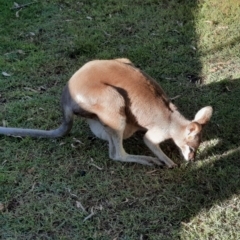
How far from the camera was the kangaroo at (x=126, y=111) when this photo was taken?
341cm

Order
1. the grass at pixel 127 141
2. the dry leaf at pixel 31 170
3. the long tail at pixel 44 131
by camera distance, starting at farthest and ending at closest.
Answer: the long tail at pixel 44 131 < the dry leaf at pixel 31 170 < the grass at pixel 127 141

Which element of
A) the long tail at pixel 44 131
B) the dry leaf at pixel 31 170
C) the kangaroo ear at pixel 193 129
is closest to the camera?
the kangaroo ear at pixel 193 129

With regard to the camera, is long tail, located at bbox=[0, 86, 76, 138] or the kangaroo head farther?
long tail, located at bbox=[0, 86, 76, 138]

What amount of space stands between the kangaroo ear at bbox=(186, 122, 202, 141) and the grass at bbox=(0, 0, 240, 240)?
272 mm

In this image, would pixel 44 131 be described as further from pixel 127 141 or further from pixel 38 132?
pixel 127 141

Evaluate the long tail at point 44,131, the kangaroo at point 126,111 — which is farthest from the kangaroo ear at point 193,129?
the long tail at point 44,131

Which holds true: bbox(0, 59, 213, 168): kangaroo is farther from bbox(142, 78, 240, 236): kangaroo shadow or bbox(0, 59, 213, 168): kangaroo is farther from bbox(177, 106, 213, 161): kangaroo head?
bbox(142, 78, 240, 236): kangaroo shadow

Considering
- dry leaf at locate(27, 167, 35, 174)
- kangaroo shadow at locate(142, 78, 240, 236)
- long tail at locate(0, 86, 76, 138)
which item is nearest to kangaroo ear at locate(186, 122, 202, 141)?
kangaroo shadow at locate(142, 78, 240, 236)

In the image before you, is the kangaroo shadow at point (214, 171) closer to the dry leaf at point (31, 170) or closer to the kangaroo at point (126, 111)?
the kangaroo at point (126, 111)

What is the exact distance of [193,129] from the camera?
11.2ft

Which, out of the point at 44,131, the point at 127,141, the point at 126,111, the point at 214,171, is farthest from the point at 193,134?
the point at 44,131

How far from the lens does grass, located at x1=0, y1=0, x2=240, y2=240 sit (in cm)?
315

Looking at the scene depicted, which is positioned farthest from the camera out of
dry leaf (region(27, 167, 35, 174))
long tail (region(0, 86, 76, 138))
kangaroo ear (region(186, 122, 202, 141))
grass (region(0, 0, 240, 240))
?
long tail (region(0, 86, 76, 138))

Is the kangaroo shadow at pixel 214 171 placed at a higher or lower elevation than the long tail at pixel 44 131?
higher
